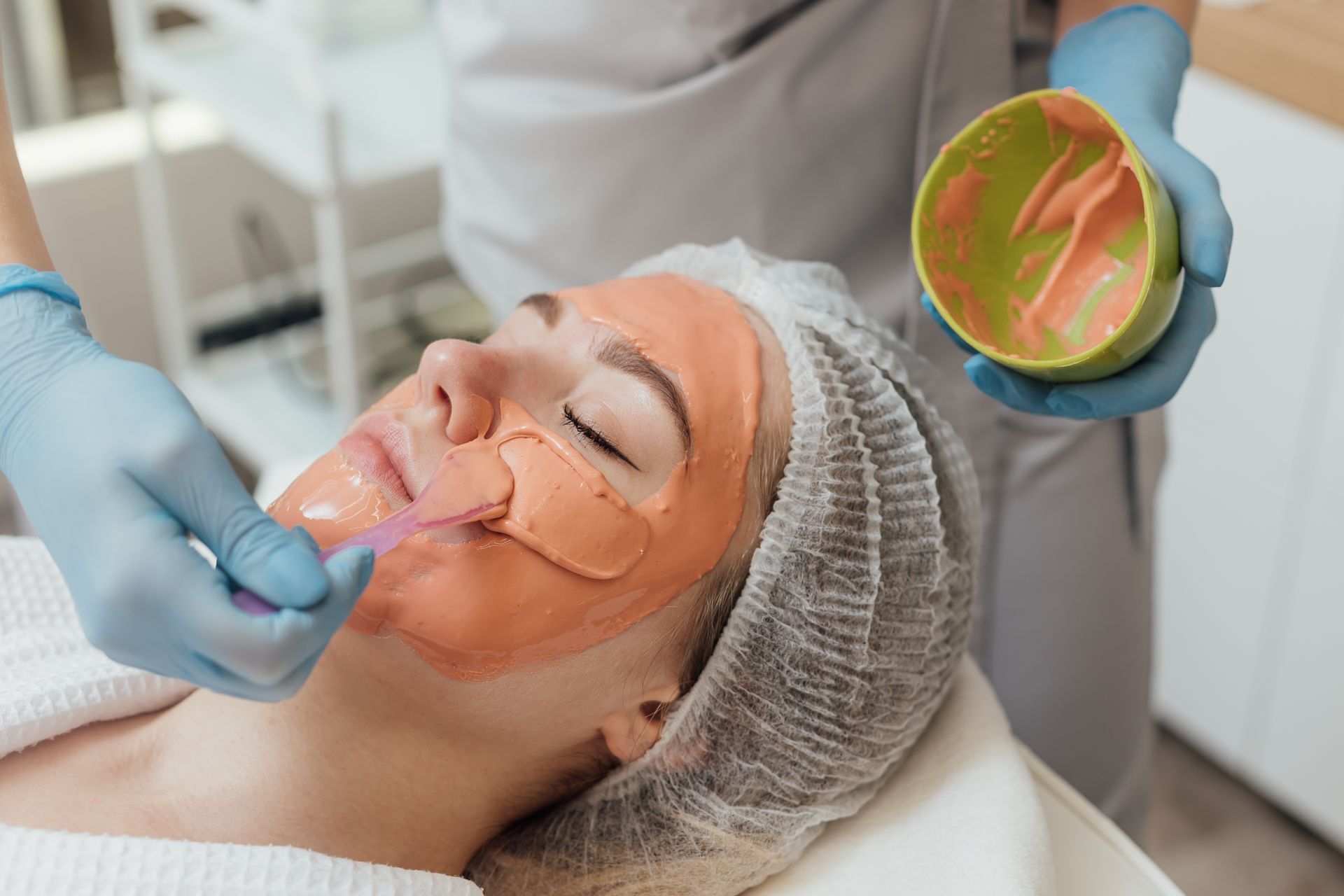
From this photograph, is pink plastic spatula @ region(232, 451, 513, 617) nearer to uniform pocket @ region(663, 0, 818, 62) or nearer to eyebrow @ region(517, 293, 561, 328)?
eyebrow @ region(517, 293, 561, 328)

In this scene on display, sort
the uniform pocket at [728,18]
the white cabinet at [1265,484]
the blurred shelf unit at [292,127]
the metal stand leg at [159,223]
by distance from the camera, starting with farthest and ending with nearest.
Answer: the metal stand leg at [159,223] → the blurred shelf unit at [292,127] → the white cabinet at [1265,484] → the uniform pocket at [728,18]

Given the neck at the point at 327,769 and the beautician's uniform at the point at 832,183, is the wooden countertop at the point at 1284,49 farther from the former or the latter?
the neck at the point at 327,769

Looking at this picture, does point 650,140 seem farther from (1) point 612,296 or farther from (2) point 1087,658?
(2) point 1087,658

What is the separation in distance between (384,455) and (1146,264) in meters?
0.68

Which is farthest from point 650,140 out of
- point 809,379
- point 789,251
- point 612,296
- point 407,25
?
point 407,25

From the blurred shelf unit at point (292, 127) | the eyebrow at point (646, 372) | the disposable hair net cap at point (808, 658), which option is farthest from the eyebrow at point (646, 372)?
the blurred shelf unit at point (292, 127)

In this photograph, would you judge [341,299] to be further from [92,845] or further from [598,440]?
[92,845]

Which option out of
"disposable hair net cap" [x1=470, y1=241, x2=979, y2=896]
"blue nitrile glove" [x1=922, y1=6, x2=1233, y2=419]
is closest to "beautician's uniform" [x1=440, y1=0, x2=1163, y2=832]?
"blue nitrile glove" [x1=922, y1=6, x2=1233, y2=419]

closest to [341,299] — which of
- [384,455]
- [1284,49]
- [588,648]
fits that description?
[384,455]

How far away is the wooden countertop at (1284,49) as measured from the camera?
1.85m

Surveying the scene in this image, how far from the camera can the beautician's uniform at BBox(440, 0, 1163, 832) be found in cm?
139

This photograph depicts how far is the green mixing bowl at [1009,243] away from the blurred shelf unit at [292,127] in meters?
1.17

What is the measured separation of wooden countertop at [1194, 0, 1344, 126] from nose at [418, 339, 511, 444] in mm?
1418

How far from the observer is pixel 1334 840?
229 centimetres
